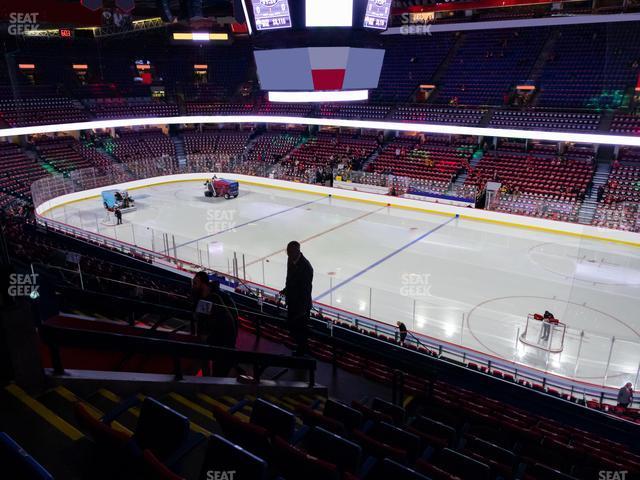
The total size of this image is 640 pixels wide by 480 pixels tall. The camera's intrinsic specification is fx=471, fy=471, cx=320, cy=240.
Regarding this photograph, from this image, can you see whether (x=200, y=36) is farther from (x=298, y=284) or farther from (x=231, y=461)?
(x=231, y=461)

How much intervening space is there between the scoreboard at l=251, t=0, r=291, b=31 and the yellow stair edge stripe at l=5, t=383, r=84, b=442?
859cm

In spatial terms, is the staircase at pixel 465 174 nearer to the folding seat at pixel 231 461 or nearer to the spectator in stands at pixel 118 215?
the spectator in stands at pixel 118 215

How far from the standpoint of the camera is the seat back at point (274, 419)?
335cm

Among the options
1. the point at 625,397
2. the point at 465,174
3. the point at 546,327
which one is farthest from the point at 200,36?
the point at 625,397

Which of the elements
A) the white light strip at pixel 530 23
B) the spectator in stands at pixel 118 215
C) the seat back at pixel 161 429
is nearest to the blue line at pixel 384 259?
the seat back at pixel 161 429

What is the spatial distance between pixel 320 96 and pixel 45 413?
32.4 feet

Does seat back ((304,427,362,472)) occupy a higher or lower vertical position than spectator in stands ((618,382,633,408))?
higher

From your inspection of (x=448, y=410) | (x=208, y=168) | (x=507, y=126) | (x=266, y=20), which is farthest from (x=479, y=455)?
(x=208, y=168)

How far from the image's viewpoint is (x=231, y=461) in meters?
2.62

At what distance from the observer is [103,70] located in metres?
36.1

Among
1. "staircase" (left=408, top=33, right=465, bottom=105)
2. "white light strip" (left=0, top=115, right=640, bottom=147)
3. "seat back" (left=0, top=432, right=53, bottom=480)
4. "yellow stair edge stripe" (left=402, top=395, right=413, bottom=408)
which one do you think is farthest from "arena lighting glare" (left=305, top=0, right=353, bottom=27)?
"staircase" (left=408, top=33, right=465, bottom=105)

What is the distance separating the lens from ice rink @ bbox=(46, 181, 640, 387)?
1007 cm

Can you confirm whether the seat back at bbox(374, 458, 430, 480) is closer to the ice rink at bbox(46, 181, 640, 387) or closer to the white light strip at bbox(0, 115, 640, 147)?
the ice rink at bbox(46, 181, 640, 387)

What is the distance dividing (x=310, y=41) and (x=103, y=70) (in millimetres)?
32216
